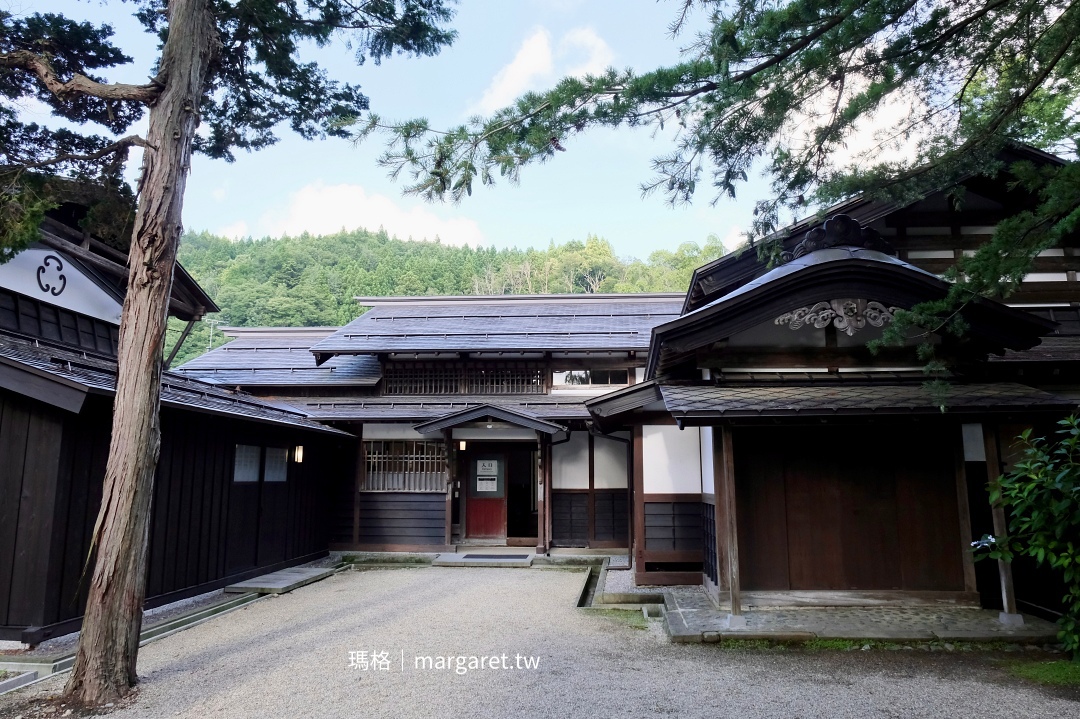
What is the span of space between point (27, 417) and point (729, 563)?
23.2 ft

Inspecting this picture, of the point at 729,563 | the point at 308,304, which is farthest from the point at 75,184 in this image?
the point at 308,304

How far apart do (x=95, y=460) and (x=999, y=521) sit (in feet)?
29.2

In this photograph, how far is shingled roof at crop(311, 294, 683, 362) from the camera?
562 inches

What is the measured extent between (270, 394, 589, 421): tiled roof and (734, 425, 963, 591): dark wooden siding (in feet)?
18.2

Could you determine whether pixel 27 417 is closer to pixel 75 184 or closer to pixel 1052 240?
pixel 75 184

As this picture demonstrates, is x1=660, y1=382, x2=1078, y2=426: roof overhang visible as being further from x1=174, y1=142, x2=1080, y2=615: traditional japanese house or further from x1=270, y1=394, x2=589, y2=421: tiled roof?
x1=270, y1=394, x2=589, y2=421: tiled roof

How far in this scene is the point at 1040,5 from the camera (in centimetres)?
461

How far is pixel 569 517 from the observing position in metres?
13.3

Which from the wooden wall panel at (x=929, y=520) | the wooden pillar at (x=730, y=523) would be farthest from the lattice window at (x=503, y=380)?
the wooden wall panel at (x=929, y=520)

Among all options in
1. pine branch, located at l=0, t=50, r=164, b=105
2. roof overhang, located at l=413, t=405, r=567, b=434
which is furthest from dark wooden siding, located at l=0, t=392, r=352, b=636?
pine branch, located at l=0, t=50, r=164, b=105

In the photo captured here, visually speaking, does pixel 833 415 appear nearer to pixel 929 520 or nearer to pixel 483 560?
pixel 929 520

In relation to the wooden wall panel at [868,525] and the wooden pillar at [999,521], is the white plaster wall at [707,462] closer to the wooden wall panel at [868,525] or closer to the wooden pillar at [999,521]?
the wooden wall panel at [868,525]

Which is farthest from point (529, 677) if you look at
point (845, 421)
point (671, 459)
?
point (671, 459)

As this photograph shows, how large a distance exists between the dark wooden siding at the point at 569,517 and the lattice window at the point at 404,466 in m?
2.34
